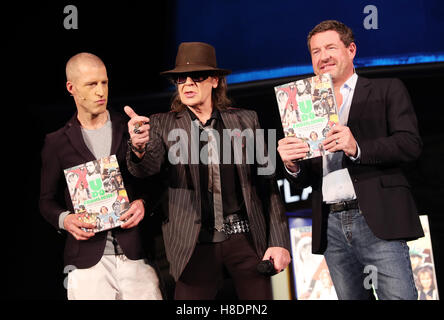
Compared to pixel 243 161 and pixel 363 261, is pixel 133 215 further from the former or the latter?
pixel 363 261

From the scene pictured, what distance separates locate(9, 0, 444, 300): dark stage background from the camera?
3.80 meters

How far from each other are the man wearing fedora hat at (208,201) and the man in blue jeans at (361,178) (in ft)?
0.71

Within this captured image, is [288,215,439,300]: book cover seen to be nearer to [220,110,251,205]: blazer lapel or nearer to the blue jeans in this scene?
the blue jeans

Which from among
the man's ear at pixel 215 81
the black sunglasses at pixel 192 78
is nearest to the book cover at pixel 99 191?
the black sunglasses at pixel 192 78

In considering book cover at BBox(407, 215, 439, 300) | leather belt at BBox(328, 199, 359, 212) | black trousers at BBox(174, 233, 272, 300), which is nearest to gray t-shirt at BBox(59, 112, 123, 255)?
black trousers at BBox(174, 233, 272, 300)

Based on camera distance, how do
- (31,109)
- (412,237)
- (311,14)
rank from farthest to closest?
(31,109)
(311,14)
(412,237)

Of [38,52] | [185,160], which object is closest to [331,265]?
[185,160]

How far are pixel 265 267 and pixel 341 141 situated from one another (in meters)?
0.66

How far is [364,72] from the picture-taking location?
12.7 ft

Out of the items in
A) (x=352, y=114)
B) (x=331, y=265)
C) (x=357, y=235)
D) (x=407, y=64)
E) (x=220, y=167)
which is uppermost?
(x=407, y=64)

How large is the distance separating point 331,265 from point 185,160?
85 centimetres

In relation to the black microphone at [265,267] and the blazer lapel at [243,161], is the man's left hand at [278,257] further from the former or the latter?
the blazer lapel at [243,161]

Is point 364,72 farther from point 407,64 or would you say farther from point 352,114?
point 352,114

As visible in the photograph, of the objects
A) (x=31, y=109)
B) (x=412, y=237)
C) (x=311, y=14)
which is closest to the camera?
(x=412, y=237)
